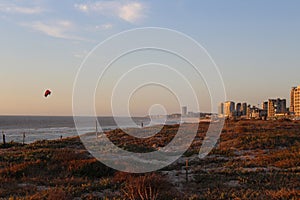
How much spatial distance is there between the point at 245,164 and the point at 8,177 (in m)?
10.7

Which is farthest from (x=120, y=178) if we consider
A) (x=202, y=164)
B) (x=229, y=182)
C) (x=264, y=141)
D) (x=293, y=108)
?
(x=293, y=108)

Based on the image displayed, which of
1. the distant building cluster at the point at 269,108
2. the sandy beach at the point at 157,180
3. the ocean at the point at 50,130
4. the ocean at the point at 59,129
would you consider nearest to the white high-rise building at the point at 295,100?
the distant building cluster at the point at 269,108

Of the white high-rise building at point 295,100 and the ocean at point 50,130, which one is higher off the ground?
the white high-rise building at point 295,100

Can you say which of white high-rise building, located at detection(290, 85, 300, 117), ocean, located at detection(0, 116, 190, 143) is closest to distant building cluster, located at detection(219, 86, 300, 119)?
white high-rise building, located at detection(290, 85, 300, 117)

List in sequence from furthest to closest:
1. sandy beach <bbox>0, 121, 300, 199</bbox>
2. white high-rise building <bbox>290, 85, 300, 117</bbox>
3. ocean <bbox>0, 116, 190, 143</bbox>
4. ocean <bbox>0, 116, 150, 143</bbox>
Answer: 1. white high-rise building <bbox>290, 85, 300, 117</bbox>
2. ocean <bbox>0, 116, 150, 143</bbox>
3. ocean <bbox>0, 116, 190, 143</bbox>
4. sandy beach <bbox>0, 121, 300, 199</bbox>

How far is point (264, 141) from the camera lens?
26.1 m

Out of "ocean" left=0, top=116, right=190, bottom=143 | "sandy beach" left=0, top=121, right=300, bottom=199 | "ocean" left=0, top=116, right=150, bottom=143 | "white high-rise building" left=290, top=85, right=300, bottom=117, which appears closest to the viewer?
"sandy beach" left=0, top=121, right=300, bottom=199

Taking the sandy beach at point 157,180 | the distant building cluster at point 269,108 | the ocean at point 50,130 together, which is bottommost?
the ocean at point 50,130

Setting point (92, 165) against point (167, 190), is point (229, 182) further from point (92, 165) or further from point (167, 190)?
point (92, 165)

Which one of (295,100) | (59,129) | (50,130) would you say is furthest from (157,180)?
(295,100)

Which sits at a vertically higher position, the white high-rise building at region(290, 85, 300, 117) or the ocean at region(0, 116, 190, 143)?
the white high-rise building at region(290, 85, 300, 117)

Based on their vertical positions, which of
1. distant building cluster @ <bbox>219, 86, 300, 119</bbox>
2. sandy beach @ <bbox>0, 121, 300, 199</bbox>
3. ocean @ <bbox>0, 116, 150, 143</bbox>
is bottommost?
ocean @ <bbox>0, 116, 150, 143</bbox>

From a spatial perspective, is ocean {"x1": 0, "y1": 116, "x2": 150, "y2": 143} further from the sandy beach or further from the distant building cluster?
the distant building cluster

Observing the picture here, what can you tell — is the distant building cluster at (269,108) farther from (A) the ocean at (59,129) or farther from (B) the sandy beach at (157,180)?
(B) the sandy beach at (157,180)
